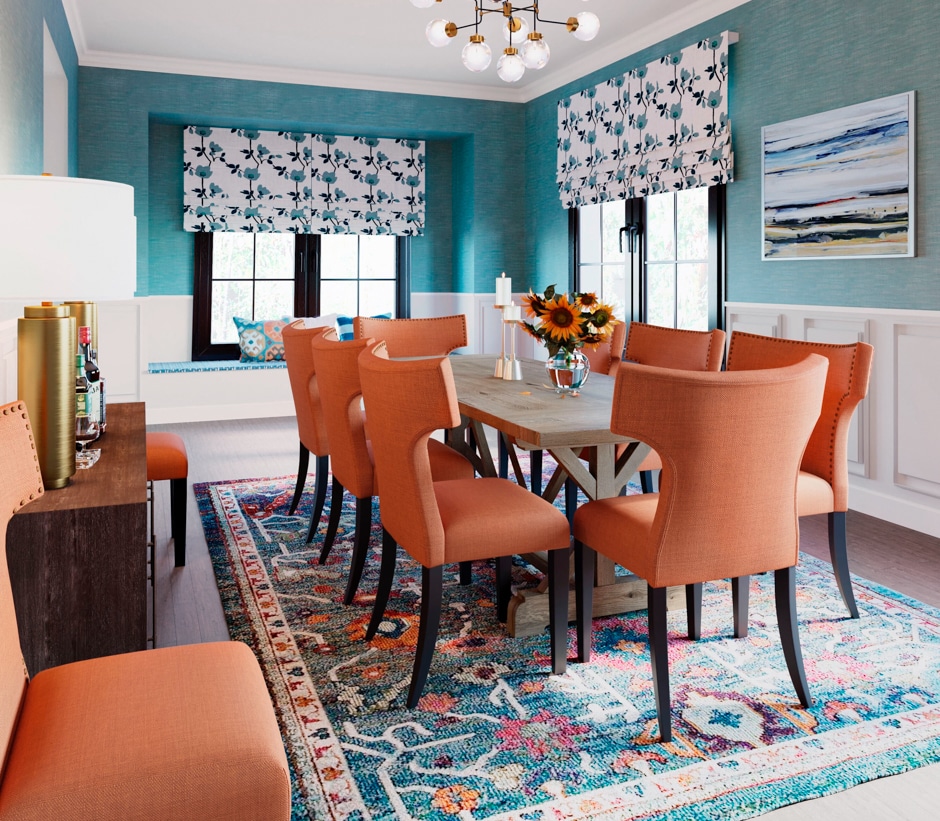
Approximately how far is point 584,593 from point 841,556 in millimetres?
911

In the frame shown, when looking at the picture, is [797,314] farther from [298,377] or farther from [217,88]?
[217,88]

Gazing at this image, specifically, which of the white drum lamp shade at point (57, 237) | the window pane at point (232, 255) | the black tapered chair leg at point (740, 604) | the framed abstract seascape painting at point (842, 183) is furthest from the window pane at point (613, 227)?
the white drum lamp shade at point (57, 237)

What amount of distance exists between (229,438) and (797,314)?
12.6 feet

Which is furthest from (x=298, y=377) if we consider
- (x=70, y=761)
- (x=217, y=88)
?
(x=217, y=88)

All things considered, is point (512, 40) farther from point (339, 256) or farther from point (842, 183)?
point (339, 256)

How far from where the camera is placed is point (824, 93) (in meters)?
4.22

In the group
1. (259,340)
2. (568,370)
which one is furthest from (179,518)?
(259,340)

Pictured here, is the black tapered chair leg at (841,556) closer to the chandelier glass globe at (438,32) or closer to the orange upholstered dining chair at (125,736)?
the orange upholstered dining chair at (125,736)

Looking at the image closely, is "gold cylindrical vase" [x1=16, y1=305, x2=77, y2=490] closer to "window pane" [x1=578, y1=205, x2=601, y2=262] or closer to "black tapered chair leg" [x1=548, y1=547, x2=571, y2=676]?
"black tapered chair leg" [x1=548, y1=547, x2=571, y2=676]

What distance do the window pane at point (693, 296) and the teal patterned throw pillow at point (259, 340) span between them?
11.1 ft

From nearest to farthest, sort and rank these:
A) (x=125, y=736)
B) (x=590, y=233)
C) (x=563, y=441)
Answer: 1. (x=125, y=736)
2. (x=563, y=441)
3. (x=590, y=233)

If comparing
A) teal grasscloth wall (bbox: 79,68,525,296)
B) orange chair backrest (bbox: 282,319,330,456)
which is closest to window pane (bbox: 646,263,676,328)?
teal grasscloth wall (bbox: 79,68,525,296)

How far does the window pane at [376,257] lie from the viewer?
7855 millimetres

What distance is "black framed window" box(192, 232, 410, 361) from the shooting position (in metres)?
7.28
